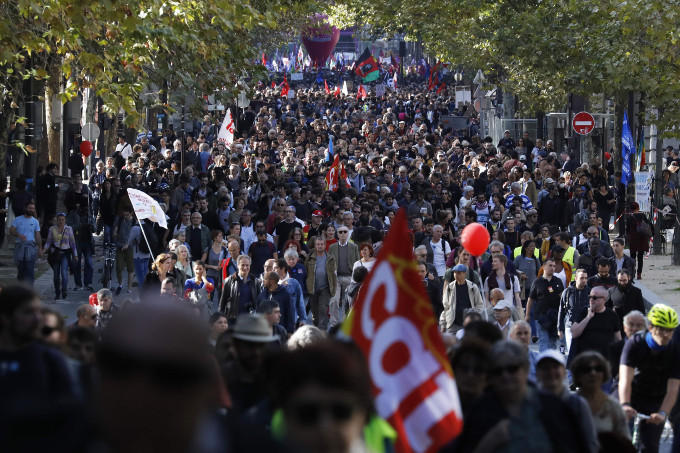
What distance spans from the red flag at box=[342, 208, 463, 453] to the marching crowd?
134 millimetres

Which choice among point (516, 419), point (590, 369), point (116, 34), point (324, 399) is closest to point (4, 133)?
point (116, 34)

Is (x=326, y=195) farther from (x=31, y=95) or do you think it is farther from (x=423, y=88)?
(x=423, y=88)

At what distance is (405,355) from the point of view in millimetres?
4629

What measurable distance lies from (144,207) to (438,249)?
3.95m

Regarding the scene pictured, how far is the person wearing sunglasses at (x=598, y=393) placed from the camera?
621 cm

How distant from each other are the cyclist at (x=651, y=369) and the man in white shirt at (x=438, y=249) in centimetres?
872

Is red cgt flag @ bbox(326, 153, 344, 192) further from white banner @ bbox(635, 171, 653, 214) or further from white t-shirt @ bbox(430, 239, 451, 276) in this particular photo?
white t-shirt @ bbox(430, 239, 451, 276)

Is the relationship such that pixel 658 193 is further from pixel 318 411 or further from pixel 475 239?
pixel 318 411

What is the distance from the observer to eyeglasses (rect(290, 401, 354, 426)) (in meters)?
2.65

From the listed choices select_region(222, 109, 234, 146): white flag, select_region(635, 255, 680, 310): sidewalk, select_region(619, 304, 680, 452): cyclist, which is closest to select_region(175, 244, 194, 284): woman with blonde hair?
select_region(635, 255, 680, 310): sidewalk

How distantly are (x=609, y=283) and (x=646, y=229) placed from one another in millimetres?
8727

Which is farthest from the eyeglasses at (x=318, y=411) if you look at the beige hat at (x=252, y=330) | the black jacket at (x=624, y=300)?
the black jacket at (x=624, y=300)

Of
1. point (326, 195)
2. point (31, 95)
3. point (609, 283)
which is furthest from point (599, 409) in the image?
point (31, 95)

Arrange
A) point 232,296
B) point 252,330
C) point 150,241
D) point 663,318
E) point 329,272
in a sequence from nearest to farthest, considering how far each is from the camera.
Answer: point 252,330, point 663,318, point 232,296, point 329,272, point 150,241
